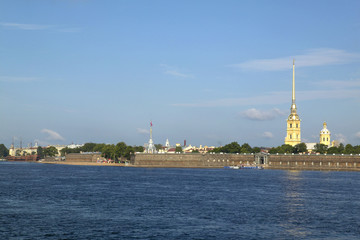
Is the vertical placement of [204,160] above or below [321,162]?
below

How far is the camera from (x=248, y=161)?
613ft

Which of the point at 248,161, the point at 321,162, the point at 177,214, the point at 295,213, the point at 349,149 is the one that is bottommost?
the point at 177,214

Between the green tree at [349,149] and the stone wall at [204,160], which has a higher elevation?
the green tree at [349,149]

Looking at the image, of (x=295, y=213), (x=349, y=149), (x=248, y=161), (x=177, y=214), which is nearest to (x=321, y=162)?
(x=349, y=149)

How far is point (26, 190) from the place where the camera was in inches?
3019

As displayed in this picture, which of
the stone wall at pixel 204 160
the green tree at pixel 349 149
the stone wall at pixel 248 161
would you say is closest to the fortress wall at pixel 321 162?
the stone wall at pixel 248 161

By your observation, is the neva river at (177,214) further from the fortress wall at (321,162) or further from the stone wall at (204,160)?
the stone wall at (204,160)

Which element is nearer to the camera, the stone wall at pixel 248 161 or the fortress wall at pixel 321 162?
the fortress wall at pixel 321 162

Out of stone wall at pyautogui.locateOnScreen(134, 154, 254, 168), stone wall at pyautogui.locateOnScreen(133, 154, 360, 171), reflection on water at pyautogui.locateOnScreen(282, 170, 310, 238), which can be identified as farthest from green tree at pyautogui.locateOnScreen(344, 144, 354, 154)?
reflection on water at pyautogui.locateOnScreen(282, 170, 310, 238)

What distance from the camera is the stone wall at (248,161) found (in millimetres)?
164375

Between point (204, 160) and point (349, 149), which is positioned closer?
point (349, 149)

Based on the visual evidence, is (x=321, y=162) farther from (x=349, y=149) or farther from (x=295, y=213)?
(x=295, y=213)

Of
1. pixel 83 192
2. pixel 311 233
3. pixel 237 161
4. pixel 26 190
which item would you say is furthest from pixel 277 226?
pixel 237 161

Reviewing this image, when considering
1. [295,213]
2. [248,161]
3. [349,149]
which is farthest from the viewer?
[248,161]
